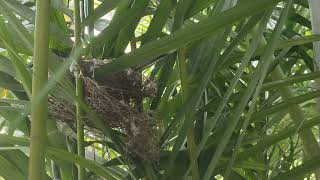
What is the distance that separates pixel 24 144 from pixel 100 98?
0.08 metres

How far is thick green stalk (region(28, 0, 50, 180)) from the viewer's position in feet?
0.75

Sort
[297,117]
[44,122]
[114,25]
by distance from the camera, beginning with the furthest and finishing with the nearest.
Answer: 1. [297,117]
2. [114,25]
3. [44,122]

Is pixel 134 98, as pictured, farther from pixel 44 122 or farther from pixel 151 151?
pixel 44 122

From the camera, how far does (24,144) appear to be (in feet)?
1.30

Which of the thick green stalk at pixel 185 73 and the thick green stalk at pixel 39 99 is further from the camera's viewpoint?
the thick green stalk at pixel 185 73

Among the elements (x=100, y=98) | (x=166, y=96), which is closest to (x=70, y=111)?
(x=100, y=98)

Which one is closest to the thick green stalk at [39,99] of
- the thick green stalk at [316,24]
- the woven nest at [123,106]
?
the woven nest at [123,106]

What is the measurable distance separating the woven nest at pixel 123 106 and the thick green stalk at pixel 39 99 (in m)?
0.15

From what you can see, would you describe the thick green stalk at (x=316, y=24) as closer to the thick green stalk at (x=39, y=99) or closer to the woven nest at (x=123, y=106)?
the woven nest at (x=123, y=106)

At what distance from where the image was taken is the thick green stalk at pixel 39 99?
0.23 metres

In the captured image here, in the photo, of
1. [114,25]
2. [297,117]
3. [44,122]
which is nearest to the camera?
[44,122]

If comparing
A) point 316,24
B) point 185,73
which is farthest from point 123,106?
point 316,24

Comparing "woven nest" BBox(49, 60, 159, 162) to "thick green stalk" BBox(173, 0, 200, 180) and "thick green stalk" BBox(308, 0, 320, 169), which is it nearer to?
"thick green stalk" BBox(173, 0, 200, 180)

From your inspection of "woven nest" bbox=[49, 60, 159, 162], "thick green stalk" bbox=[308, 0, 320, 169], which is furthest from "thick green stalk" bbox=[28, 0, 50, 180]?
"thick green stalk" bbox=[308, 0, 320, 169]
